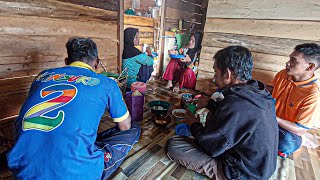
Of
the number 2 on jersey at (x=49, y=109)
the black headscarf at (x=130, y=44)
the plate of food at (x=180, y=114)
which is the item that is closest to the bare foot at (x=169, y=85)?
the black headscarf at (x=130, y=44)

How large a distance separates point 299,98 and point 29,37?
316 cm

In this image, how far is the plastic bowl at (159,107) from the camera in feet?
7.33

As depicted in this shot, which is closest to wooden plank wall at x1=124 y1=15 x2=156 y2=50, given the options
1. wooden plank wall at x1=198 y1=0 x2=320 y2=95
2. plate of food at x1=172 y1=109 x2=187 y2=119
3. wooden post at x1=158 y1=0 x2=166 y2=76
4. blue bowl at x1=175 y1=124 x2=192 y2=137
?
wooden post at x1=158 y1=0 x2=166 y2=76

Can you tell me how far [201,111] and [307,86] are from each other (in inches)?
43.6

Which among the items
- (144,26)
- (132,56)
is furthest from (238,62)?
(144,26)

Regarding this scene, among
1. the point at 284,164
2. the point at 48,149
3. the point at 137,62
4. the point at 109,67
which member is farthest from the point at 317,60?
the point at 109,67

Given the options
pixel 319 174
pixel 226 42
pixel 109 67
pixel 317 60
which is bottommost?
pixel 319 174

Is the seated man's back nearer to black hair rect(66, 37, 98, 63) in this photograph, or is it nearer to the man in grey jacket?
the man in grey jacket

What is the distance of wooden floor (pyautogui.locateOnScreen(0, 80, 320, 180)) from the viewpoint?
1.55m

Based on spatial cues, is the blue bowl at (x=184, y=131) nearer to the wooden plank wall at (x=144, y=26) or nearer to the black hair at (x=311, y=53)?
the black hair at (x=311, y=53)

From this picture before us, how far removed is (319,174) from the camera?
1701 mm

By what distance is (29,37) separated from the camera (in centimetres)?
215

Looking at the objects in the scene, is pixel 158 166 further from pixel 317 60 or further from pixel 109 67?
pixel 109 67

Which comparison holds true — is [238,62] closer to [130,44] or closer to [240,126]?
[240,126]
